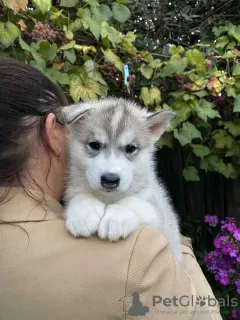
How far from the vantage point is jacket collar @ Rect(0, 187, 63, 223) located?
178cm

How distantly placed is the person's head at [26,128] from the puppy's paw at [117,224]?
35 cm

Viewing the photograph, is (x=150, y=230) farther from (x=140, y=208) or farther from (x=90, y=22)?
(x=90, y=22)

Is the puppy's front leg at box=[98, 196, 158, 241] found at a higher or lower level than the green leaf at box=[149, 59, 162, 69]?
lower

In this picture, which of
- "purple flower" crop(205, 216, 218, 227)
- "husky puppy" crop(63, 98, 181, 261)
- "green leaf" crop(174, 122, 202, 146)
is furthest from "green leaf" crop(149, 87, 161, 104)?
"purple flower" crop(205, 216, 218, 227)

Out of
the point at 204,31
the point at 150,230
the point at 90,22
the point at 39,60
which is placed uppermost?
the point at 204,31

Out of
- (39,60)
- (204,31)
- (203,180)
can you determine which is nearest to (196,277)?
(39,60)

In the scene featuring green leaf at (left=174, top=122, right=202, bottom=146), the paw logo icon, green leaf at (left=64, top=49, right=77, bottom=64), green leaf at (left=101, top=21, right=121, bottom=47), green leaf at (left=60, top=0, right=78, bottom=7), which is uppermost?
green leaf at (left=60, top=0, right=78, bottom=7)

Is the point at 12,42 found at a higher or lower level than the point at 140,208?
higher

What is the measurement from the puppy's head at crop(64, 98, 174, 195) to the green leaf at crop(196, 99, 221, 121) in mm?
594

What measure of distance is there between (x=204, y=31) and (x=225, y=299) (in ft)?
9.25

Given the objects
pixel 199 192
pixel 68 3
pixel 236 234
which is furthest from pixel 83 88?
pixel 199 192

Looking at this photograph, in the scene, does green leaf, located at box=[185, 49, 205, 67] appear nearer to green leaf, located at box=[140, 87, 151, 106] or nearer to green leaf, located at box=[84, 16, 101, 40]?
green leaf, located at box=[140, 87, 151, 106]

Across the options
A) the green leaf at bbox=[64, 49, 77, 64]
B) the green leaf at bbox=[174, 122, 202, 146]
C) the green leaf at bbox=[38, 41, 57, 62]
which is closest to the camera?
the green leaf at bbox=[38, 41, 57, 62]

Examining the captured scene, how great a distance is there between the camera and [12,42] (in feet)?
8.64
